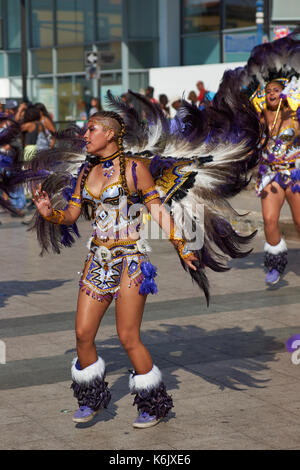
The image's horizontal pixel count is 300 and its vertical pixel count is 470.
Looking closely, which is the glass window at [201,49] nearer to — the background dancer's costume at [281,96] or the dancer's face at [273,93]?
the background dancer's costume at [281,96]

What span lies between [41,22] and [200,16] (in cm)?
867

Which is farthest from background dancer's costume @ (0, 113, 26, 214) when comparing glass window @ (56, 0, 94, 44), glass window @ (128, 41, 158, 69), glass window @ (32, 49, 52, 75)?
glass window @ (32, 49, 52, 75)

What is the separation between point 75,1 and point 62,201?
1121 inches

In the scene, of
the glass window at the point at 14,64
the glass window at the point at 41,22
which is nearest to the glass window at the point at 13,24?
the glass window at the point at 14,64

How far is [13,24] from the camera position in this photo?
120ft

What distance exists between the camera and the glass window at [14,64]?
1435 inches

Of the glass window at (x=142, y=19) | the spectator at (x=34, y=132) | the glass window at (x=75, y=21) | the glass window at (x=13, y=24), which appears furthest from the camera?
the glass window at (x=13, y=24)

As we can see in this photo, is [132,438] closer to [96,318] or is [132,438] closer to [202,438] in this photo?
[202,438]

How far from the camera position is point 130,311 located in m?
5.47

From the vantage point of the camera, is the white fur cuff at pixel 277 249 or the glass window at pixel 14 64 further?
the glass window at pixel 14 64

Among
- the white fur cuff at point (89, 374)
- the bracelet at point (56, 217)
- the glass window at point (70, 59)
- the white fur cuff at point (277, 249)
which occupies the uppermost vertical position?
the glass window at point (70, 59)

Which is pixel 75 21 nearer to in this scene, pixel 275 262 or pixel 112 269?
pixel 275 262
